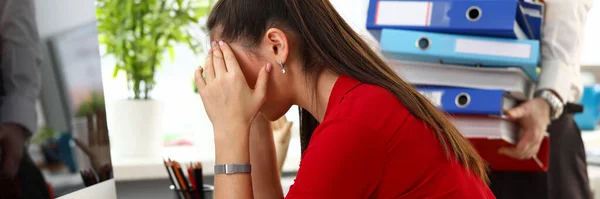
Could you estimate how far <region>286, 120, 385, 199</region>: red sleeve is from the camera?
75cm

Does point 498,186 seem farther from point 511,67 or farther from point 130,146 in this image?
point 130,146

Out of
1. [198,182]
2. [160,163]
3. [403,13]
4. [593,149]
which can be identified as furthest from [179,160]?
[593,149]

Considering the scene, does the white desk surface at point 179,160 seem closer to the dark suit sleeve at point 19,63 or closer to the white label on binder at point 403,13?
the white label on binder at point 403,13

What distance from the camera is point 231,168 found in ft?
2.84

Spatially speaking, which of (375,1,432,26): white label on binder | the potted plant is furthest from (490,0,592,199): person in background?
the potted plant

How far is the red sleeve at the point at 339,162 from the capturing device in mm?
749

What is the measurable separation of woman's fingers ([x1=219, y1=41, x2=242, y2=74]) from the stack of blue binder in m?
0.36

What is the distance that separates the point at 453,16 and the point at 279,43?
45 centimetres

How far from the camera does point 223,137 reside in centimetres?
88

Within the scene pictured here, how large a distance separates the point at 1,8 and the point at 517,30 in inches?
34.4

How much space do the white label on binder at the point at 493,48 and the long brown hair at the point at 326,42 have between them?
35 centimetres

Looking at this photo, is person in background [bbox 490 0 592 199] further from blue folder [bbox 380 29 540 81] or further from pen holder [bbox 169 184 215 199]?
pen holder [bbox 169 184 215 199]

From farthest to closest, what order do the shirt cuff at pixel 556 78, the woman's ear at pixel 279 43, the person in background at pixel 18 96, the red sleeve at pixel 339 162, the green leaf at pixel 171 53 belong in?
the green leaf at pixel 171 53, the shirt cuff at pixel 556 78, the woman's ear at pixel 279 43, the red sleeve at pixel 339 162, the person in background at pixel 18 96

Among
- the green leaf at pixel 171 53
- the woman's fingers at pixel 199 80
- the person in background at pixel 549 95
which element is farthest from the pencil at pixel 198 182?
the green leaf at pixel 171 53
